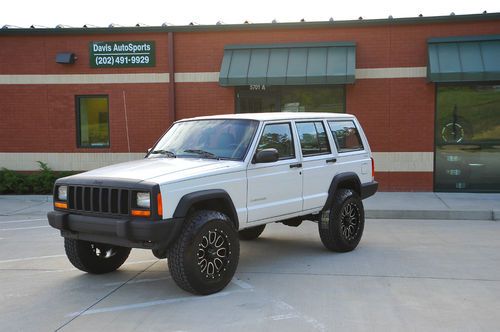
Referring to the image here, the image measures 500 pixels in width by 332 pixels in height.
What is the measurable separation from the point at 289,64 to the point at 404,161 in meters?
3.71

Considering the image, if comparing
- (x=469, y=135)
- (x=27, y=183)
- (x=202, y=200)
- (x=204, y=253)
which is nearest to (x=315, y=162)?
(x=202, y=200)

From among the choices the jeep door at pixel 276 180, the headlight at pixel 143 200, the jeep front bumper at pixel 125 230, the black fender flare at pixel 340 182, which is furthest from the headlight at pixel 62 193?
the black fender flare at pixel 340 182

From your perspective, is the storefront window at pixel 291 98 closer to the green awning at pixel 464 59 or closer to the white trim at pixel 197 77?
the white trim at pixel 197 77

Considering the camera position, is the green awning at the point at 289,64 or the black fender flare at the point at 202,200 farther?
the green awning at the point at 289,64

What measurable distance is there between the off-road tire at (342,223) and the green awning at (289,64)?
551 cm

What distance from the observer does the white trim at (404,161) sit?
13.4 meters

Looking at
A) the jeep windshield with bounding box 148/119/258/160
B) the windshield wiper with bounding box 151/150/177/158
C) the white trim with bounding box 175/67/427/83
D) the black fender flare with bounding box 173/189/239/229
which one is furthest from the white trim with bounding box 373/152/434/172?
the black fender flare with bounding box 173/189/239/229

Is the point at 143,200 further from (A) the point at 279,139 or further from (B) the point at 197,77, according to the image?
(B) the point at 197,77

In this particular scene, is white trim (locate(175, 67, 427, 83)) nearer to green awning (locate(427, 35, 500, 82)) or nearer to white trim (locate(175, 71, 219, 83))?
green awning (locate(427, 35, 500, 82))

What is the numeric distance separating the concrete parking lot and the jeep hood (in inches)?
50.7

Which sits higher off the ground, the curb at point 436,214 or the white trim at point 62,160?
the white trim at point 62,160

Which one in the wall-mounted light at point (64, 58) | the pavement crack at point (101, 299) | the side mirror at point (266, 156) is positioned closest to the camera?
the pavement crack at point (101, 299)

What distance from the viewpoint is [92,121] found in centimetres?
1461

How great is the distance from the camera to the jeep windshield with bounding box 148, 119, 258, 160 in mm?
6496
